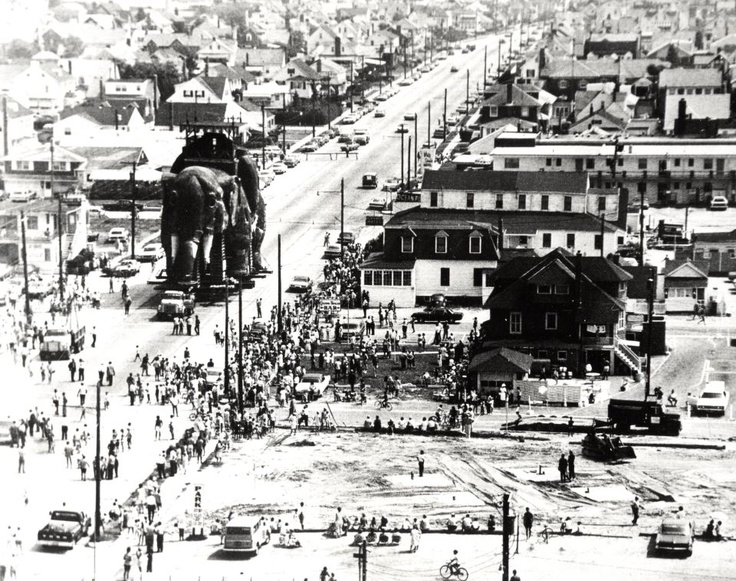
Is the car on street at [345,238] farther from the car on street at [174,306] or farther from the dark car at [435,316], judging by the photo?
the car on street at [174,306]

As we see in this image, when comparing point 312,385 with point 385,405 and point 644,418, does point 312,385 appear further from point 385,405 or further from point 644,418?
point 644,418

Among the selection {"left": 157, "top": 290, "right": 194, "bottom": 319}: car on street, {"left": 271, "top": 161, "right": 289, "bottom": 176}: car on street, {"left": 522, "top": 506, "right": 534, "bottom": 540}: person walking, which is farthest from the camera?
{"left": 271, "top": 161, "right": 289, "bottom": 176}: car on street

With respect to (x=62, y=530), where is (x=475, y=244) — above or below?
above

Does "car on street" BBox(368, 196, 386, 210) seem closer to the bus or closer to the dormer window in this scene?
the dormer window

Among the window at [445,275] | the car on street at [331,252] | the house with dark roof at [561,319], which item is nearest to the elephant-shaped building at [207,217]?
the car on street at [331,252]

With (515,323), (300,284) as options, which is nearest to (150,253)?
(300,284)

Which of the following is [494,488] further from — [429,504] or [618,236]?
[618,236]

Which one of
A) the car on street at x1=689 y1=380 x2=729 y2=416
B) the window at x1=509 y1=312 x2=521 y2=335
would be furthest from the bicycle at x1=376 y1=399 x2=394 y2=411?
the car on street at x1=689 y1=380 x2=729 y2=416
